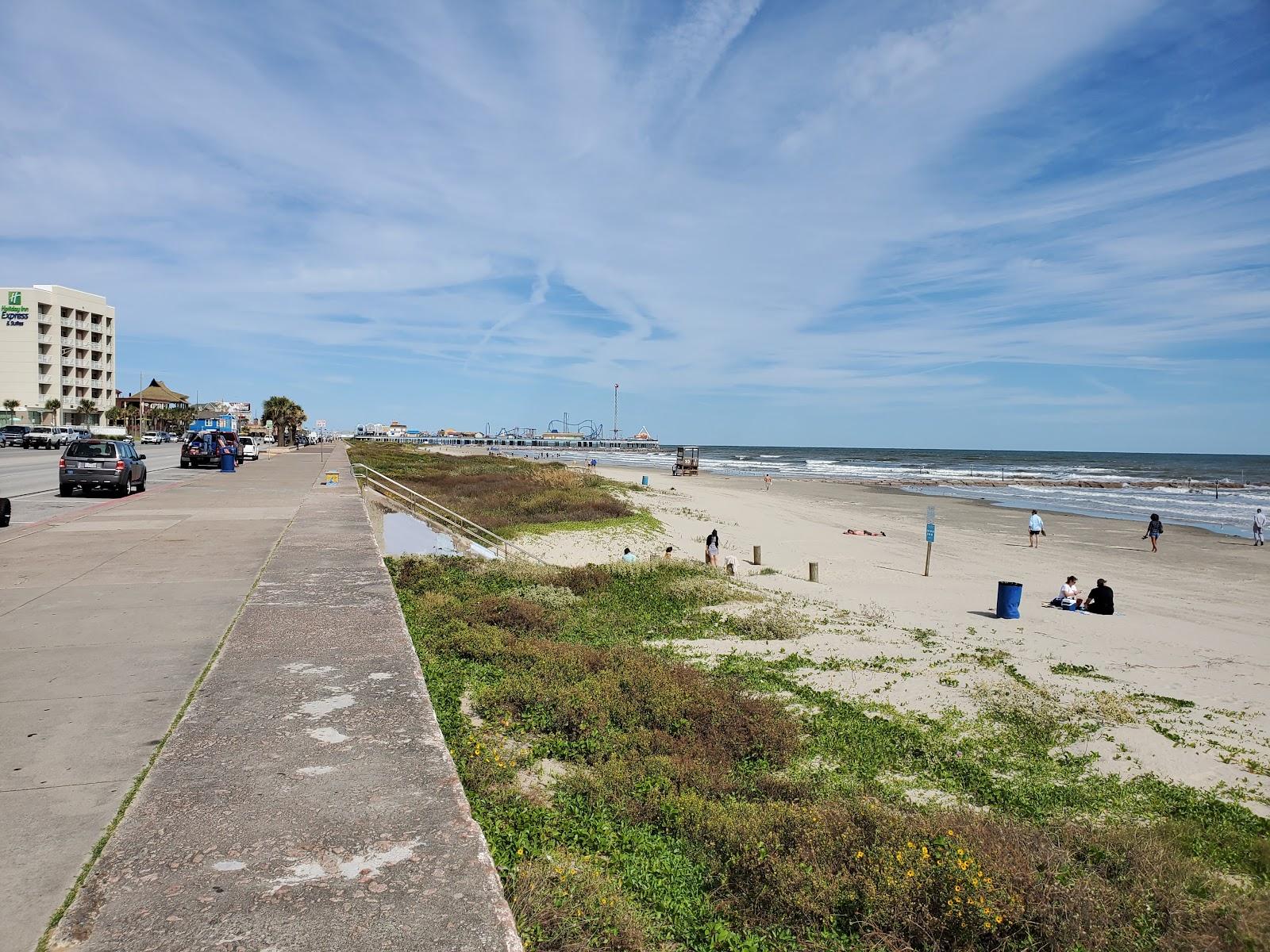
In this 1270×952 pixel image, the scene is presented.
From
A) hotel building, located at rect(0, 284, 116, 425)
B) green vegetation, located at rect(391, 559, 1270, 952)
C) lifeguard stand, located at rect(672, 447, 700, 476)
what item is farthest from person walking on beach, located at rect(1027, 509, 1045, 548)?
hotel building, located at rect(0, 284, 116, 425)

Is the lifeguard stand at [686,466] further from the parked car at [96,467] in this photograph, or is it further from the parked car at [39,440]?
the parked car at [96,467]

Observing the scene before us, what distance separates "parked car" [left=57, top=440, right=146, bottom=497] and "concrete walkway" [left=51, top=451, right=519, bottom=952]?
795 inches

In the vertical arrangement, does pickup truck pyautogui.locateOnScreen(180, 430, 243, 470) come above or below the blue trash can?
above

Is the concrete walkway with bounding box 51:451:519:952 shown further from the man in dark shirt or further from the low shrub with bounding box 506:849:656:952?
the man in dark shirt

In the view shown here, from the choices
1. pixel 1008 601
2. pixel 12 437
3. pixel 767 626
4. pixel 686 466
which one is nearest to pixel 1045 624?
pixel 1008 601

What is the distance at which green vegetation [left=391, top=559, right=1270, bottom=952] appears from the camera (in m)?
4.19

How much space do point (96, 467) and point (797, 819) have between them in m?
23.5

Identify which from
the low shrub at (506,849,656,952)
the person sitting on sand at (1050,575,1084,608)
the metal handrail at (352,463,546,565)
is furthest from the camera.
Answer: the metal handrail at (352,463,546,565)

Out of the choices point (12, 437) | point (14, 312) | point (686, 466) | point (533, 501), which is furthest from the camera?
point (14, 312)

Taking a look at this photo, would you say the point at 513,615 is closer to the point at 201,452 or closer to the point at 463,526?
the point at 463,526

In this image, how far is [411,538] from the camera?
845 inches

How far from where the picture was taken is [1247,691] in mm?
11078

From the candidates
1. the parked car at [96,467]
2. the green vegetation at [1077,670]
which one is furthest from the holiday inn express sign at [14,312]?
the green vegetation at [1077,670]

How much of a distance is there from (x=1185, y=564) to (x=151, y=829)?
3160 cm
